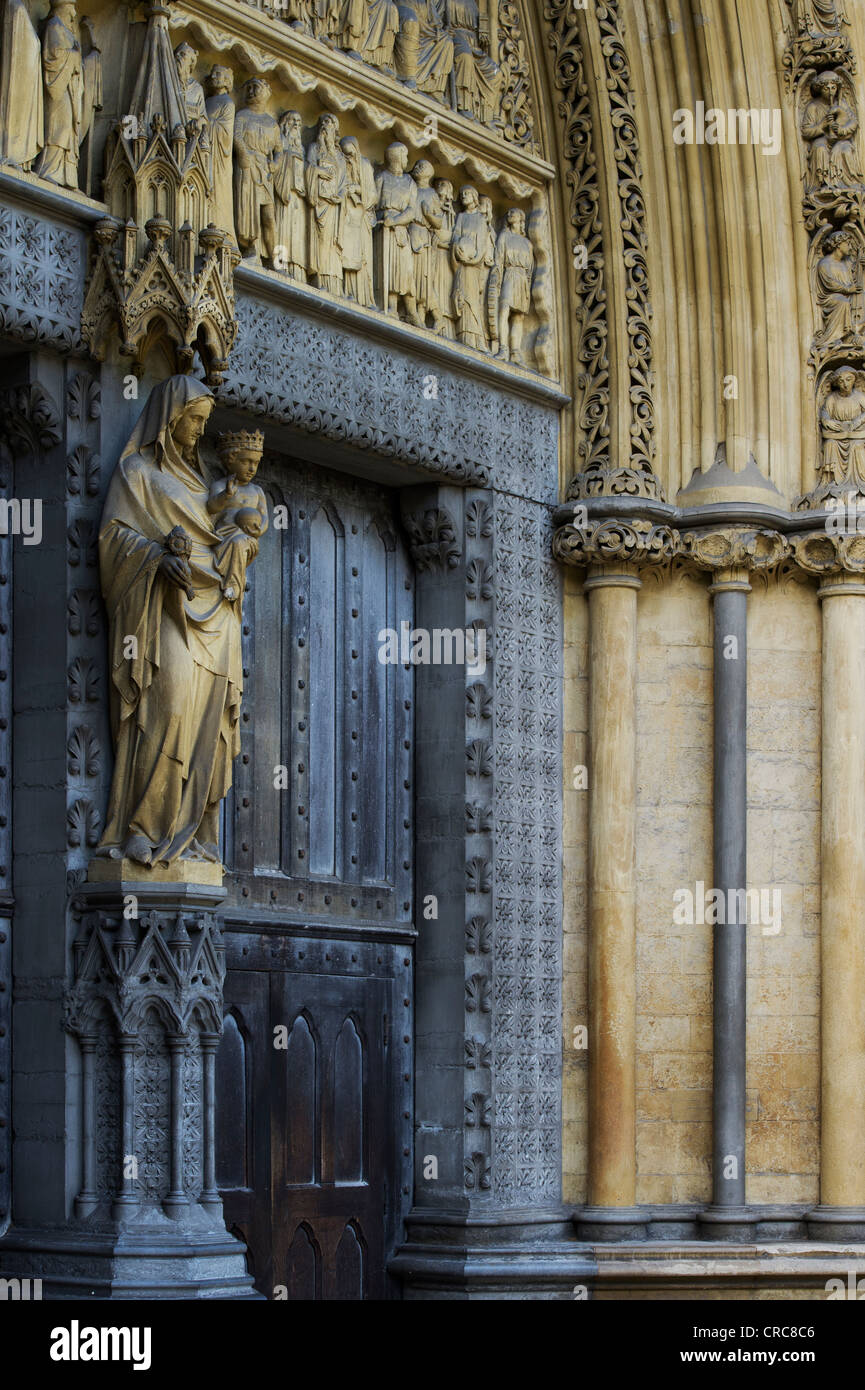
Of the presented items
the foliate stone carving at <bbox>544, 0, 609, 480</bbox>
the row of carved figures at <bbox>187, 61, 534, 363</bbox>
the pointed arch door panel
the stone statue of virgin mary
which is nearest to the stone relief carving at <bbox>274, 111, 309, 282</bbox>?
the row of carved figures at <bbox>187, 61, 534, 363</bbox>

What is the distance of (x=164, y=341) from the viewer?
9047mm

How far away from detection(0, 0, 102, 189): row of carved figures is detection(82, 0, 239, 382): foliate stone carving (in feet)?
0.53

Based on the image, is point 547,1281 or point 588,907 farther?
point 588,907

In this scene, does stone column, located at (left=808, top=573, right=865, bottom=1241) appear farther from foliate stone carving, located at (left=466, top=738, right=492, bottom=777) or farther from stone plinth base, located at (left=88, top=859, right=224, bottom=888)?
stone plinth base, located at (left=88, top=859, right=224, bottom=888)

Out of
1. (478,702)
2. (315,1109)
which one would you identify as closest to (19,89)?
(478,702)

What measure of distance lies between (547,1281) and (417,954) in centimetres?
155

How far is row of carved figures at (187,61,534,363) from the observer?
9.84m

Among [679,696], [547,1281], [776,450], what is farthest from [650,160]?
[547,1281]

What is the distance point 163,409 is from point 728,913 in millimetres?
4066

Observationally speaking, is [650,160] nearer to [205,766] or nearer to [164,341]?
[164,341]

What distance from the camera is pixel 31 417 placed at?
8.83m

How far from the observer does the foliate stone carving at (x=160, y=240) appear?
884 cm

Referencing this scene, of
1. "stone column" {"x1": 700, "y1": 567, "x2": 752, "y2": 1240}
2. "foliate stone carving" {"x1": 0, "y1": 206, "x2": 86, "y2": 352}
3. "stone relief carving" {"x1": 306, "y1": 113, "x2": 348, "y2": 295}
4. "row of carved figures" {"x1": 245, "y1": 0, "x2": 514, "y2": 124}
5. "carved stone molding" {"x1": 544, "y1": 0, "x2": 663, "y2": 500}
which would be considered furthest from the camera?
"carved stone molding" {"x1": 544, "y1": 0, "x2": 663, "y2": 500}
